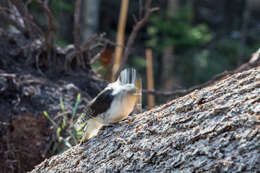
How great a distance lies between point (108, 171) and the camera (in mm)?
1782

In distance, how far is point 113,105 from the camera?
6.89ft

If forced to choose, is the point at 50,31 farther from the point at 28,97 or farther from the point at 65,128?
the point at 65,128

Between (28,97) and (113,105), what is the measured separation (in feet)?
6.03

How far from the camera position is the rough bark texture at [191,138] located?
145 centimetres

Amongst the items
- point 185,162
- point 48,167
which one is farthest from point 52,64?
point 185,162

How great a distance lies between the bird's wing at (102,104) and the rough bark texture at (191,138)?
158 millimetres

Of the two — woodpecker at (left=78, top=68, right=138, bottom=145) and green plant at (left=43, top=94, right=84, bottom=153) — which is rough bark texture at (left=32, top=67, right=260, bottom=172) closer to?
woodpecker at (left=78, top=68, right=138, bottom=145)

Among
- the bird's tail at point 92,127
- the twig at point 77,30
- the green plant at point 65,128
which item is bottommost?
the green plant at point 65,128

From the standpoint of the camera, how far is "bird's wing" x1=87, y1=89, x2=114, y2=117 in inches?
84.7

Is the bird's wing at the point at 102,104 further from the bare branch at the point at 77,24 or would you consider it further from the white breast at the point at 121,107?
the bare branch at the point at 77,24

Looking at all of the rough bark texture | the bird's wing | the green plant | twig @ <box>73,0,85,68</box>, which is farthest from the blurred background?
the rough bark texture

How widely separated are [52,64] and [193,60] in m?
6.78

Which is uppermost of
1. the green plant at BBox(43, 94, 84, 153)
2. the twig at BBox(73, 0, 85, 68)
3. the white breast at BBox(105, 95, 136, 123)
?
the twig at BBox(73, 0, 85, 68)

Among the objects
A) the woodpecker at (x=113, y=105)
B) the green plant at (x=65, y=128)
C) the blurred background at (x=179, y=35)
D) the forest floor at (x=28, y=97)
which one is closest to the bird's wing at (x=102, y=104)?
the woodpecker at (x=113, y=105)
